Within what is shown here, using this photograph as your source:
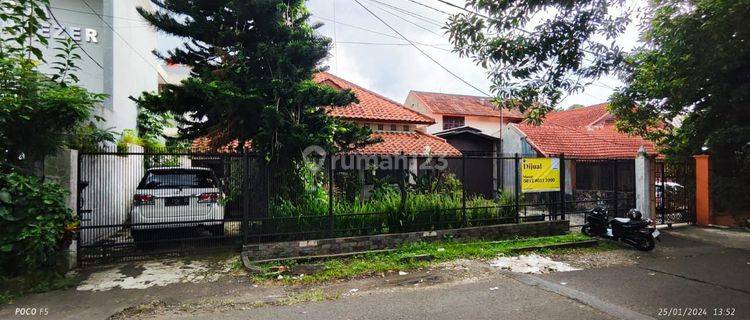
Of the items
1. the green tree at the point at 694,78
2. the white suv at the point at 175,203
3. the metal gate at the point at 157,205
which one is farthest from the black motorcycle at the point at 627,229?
the white suv at the point at 175,203

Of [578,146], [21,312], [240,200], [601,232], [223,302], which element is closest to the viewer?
[21,312]

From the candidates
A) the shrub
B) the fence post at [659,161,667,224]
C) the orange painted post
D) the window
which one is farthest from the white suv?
the window

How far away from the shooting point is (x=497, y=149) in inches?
714

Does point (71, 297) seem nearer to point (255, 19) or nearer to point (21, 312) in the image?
point (21, 312)

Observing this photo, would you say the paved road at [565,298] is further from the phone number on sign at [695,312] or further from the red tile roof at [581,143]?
the red tile roof at [581,143]

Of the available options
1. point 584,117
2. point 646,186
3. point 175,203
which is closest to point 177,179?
point 175,203

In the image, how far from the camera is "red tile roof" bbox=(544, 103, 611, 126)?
80.7 feet

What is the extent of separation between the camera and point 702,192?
1048 centimetres

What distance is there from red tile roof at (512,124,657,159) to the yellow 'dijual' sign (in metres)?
7.09

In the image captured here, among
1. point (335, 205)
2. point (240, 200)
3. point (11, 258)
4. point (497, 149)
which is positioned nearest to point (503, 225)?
point (335, 205)

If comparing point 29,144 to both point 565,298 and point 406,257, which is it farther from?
point 565,298

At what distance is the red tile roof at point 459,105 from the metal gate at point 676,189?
1320cm

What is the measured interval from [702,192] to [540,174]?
514cm

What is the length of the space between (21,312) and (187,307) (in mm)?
1860
